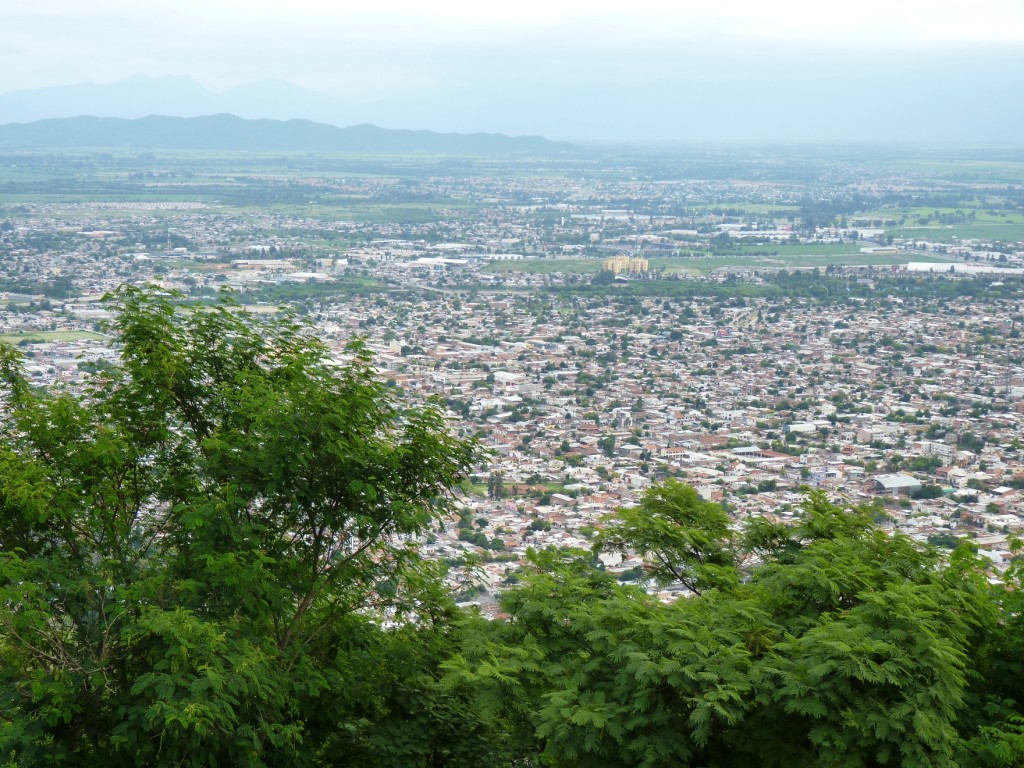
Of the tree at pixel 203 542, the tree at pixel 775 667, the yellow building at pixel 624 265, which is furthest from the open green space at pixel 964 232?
the tree at pixel 203 542

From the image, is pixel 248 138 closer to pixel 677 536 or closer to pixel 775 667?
pixel 677 536

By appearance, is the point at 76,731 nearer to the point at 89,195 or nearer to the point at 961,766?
the point at 961,766

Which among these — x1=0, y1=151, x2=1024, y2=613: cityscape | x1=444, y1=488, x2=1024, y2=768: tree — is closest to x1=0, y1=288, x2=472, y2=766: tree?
x1=0, y1=151, x2=1024, y2=613: cityscape

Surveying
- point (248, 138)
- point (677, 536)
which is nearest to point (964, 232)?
point (677, 536)

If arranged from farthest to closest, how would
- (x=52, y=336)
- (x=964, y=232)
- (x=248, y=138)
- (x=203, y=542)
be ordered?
(x=248, y=138), (x=964, y=232), (x=52, y=336), (x=203, y=542)

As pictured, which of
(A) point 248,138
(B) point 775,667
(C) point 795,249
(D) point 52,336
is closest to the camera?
(B) point 775,667

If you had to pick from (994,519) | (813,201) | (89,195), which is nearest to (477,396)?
(994,519)
